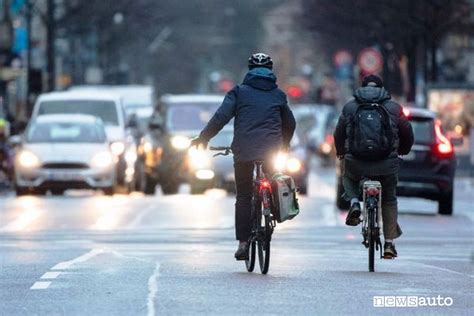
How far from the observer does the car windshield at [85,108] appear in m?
38.7

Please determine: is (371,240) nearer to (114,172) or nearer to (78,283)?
(78,283)

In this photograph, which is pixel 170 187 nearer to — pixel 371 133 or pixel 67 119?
pixel 67 119

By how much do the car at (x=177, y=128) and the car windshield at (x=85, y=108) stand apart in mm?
748

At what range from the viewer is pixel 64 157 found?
3584 centimetres

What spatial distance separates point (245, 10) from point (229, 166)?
15392 centimetres

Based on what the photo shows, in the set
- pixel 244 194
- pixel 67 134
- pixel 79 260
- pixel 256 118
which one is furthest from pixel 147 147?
pixel 244 194

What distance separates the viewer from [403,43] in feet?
234

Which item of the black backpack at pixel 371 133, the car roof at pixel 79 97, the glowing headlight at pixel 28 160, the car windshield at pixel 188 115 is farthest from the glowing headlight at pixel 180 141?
the black backpack at pixel 371 133

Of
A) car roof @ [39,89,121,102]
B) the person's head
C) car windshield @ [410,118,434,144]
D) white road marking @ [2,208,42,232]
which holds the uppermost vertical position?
the person's head

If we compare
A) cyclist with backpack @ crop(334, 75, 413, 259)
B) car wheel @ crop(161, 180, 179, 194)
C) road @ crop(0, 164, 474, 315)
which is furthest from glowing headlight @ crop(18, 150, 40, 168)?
cyclist with backpack @ crop(334, 75, 413, 259)

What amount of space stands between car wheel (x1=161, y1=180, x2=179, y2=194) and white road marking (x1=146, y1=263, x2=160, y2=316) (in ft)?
74.7

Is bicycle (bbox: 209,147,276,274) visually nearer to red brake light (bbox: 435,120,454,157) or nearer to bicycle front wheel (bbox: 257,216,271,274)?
bicycle front wheel (bbox: 257,216,271,274)

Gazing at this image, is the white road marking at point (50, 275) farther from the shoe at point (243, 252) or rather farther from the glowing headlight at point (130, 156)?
the glowing headlight at point (130, 156)

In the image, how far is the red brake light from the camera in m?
30.0
